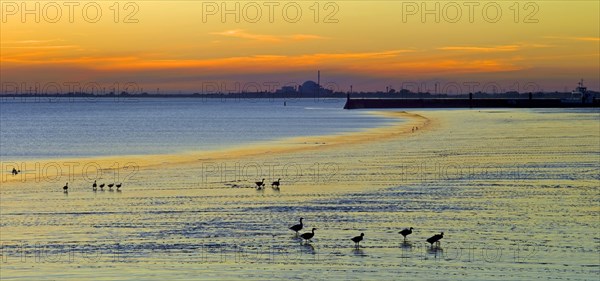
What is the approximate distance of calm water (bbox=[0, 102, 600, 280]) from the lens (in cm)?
1709


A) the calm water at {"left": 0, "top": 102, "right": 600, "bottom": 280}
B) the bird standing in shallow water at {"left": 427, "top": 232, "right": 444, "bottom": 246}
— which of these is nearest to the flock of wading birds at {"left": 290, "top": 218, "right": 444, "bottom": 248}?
the bird standing in shallow water at {"left": 427, "top": 232, "right": 444, "bottom": 246}

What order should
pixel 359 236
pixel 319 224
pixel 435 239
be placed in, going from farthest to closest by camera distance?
pixel 319 224 < pixel 359 236 < pixel 435 239

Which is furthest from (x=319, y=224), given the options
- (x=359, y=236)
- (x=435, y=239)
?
(x=435, y=239)

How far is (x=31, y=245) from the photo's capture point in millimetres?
19406

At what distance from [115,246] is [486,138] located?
42.3 m

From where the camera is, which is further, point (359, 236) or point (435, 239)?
point (359, 236)

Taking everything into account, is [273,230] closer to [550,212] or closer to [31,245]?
[31,245]

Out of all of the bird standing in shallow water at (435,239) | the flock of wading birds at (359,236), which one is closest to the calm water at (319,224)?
the flock of wading birds at (359,236)

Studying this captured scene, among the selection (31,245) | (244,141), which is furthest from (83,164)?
(31,245)

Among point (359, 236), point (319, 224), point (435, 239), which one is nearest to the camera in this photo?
point (435, 239)

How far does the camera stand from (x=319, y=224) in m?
22.1

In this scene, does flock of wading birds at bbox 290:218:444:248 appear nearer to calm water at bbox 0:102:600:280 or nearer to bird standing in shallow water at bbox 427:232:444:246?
bird standing in shallow water at bbox 427:232:444:246

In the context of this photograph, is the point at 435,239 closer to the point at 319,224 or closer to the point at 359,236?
the point at 359,236

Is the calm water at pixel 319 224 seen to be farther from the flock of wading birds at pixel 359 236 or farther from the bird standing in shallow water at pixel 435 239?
the bird standing in shallow water at pixel 435 239
